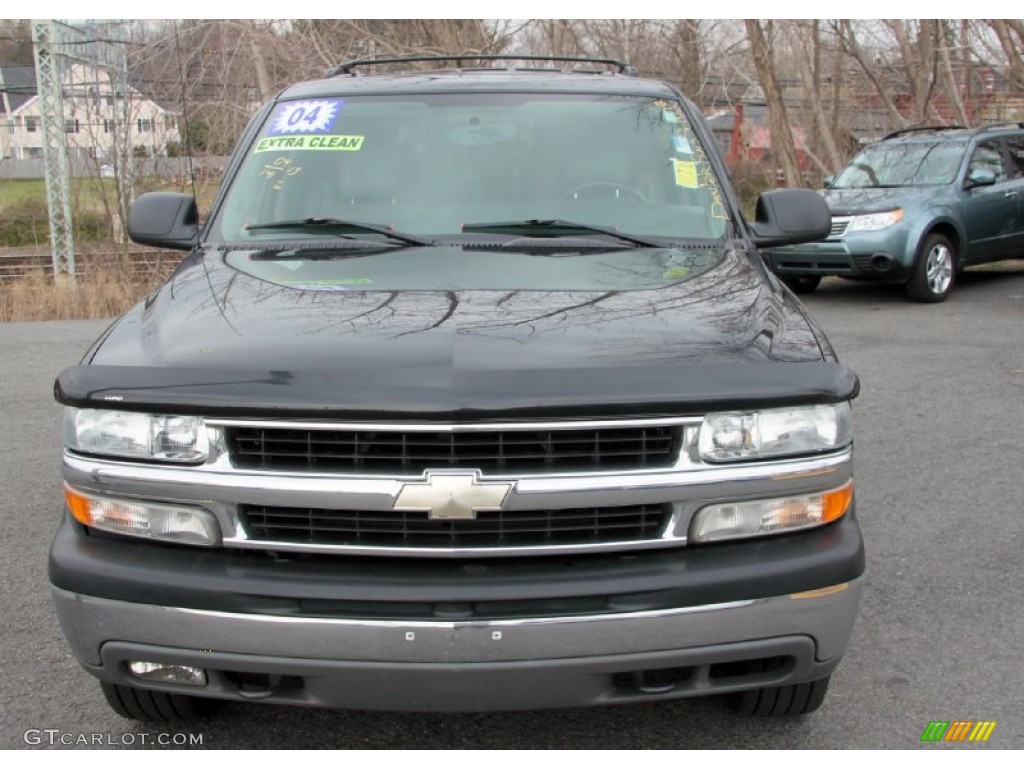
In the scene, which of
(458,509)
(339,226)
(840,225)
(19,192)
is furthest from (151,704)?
(19,192)

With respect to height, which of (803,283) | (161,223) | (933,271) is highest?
(161,223)

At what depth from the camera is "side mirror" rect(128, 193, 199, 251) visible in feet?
13.2

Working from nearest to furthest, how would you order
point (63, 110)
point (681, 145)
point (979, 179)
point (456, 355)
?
point (456, 355)
point (681, 145)
point (979, 179)
point (63, 110)

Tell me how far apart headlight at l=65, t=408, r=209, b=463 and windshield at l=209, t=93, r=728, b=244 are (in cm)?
126

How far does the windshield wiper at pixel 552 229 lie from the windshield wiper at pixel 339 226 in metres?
0.21

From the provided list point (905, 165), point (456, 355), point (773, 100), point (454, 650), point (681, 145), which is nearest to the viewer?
point (454, 650)

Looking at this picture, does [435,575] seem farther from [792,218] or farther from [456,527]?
[792,218]

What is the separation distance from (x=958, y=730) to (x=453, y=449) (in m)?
1.76

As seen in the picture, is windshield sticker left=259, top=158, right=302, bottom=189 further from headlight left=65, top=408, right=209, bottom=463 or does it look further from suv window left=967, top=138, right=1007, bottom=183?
suv window left=967, top=138, right=1007, bottom=183

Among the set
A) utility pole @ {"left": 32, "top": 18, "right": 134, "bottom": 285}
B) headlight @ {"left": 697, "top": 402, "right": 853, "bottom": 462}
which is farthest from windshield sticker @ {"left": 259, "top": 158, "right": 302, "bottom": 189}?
utility pole @ {"left": 32, "top": 18, "right": 134, "bottom": 285}

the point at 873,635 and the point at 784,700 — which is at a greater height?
the point at 784,700

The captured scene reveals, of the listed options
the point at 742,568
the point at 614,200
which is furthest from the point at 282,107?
the point at 742,568

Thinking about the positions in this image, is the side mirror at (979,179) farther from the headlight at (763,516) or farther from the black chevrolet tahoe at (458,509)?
the headlight at (763,516)

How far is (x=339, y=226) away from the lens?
3.79m
